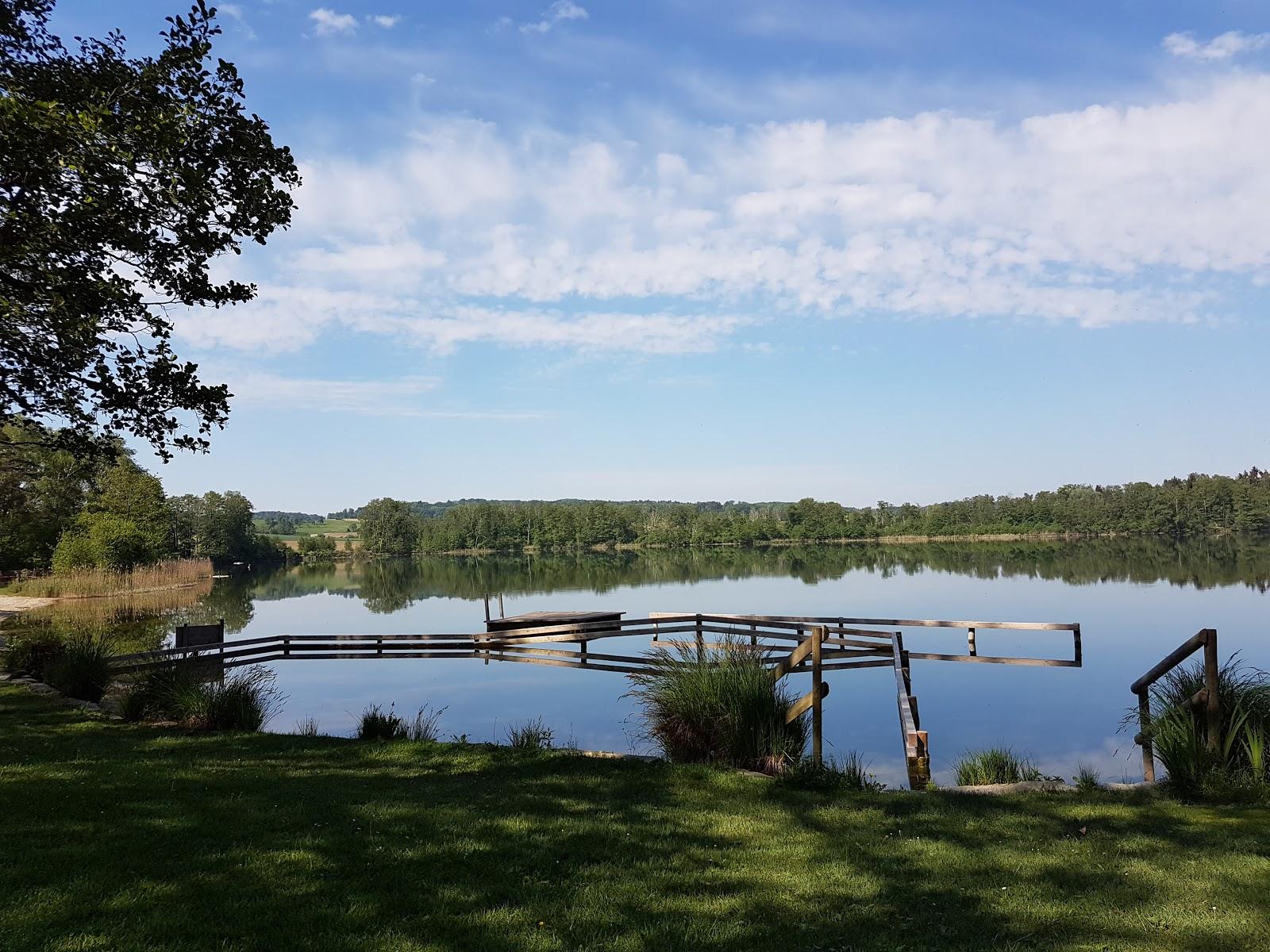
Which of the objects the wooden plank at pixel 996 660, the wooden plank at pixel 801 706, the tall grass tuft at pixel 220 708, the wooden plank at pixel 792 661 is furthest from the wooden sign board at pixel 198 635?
Answer: the wooden plank at pixel 996 660

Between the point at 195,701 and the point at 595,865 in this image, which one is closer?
the point at 595,865

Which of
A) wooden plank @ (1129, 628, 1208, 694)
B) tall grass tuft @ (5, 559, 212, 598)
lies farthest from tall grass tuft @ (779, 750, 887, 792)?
tall grass tuft @ (5, 559, 212, 598)

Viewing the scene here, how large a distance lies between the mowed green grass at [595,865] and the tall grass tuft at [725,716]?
1.01 meters

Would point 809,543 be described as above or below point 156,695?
below

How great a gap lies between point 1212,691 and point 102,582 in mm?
47156

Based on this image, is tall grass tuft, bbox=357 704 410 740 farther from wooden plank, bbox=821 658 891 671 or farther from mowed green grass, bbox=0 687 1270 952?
wooden plank, bbox=821 658 891 671

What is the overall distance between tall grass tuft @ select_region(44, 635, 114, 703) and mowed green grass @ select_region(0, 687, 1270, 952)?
5.79 metres

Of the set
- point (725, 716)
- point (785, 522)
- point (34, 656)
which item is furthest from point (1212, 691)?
point (785, 522)

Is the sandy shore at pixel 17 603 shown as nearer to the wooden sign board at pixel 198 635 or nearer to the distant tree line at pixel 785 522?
the wooden sign board at pixel 198 635

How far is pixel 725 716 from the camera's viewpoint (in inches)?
313

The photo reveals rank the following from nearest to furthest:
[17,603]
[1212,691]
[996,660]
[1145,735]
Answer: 1. [1212,691]
2. [1145,735]
3. [996,660]
4. [17,603]

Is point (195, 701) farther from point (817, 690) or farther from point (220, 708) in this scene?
point (817, 690)

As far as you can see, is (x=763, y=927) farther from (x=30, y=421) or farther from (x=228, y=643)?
(x=228, y=643)

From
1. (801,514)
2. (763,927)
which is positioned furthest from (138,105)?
(801,514)
